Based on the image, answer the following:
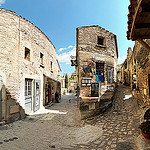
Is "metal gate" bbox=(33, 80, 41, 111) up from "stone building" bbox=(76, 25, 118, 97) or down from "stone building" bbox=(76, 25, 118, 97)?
down

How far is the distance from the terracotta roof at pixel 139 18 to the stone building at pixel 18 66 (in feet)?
19.5

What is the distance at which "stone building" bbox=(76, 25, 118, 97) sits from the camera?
990 centimetres

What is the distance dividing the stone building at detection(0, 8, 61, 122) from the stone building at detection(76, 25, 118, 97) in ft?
14.4

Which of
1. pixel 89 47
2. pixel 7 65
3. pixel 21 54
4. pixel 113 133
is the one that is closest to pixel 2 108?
pixel 7 65

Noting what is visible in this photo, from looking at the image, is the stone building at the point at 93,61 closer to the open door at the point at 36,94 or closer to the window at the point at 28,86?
the open door at the point at 36,94

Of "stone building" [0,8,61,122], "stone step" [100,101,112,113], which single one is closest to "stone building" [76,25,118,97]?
"stone step" [100,101,112,113]

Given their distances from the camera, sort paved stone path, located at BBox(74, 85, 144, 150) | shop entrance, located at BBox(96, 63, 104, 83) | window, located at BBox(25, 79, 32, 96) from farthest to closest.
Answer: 1. shop entrance, located at BBox(96, 63, 104, 83)
2. window, located at BBox(25, 79, 32, 96)
3. paved stone path, located at BBox(74, 85, 144, 150)

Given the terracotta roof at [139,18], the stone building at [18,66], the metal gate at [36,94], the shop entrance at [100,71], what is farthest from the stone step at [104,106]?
the metal gate at [36,94]

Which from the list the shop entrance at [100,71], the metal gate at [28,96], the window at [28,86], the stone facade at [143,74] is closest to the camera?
the stone facade at [143,74]

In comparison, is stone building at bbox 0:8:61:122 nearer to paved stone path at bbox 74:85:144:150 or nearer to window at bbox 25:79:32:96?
window at bbox 25:79:32:96

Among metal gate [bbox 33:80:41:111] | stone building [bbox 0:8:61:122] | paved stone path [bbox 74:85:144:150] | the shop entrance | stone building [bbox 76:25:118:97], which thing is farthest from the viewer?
the shop entrance

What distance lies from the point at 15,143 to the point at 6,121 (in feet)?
7.41

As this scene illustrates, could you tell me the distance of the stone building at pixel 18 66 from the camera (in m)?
5.18

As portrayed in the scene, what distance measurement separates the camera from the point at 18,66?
592cm
